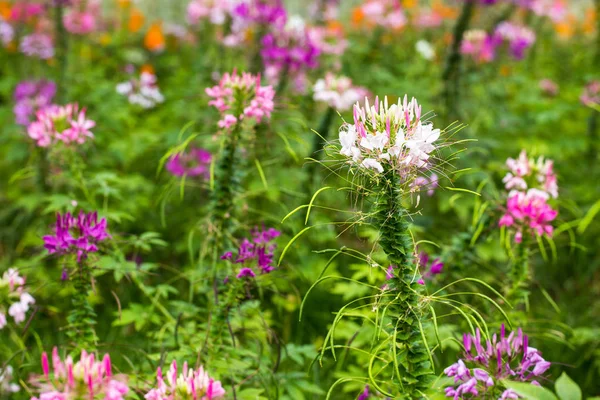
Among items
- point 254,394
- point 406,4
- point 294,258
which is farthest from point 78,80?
point 406,4

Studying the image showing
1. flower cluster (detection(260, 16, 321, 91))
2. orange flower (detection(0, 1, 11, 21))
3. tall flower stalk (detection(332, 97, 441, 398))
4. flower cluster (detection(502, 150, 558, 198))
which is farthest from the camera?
orange flower (detection(0, 1, 11, 21))

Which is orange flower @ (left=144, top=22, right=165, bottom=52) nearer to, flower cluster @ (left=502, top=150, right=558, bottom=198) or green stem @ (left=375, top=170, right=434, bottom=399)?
flower cluster @ (left=502, top=150, right=558, bottom=198)

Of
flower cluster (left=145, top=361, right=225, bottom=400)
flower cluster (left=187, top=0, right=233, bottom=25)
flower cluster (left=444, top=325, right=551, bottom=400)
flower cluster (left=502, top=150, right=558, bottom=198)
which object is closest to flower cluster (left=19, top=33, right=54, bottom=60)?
flower cluster (left=187, top=0, right=233, bottom=25)

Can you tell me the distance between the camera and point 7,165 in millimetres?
4332

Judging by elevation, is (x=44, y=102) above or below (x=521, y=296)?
above

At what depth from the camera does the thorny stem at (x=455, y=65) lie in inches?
142

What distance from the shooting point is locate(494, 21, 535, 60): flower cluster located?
14.4 ft

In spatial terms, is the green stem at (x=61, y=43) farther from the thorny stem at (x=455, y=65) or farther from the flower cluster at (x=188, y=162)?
the thorny stem at (x=455, y=65)

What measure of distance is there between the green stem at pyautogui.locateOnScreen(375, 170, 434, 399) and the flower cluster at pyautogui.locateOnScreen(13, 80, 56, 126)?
8.74 ft

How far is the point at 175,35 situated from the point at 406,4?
2.58 meters

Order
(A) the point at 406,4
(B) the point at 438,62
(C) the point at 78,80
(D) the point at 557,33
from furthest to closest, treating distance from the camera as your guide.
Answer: (D) the point at 557,33 < (A) the point at 406,4 < (B) the point at 438,62 < (C) the point at 78,80

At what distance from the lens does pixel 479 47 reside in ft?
13.8

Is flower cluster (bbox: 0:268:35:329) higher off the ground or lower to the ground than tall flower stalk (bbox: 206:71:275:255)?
lower

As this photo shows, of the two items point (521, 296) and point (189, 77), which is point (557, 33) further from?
point (521, 296)
